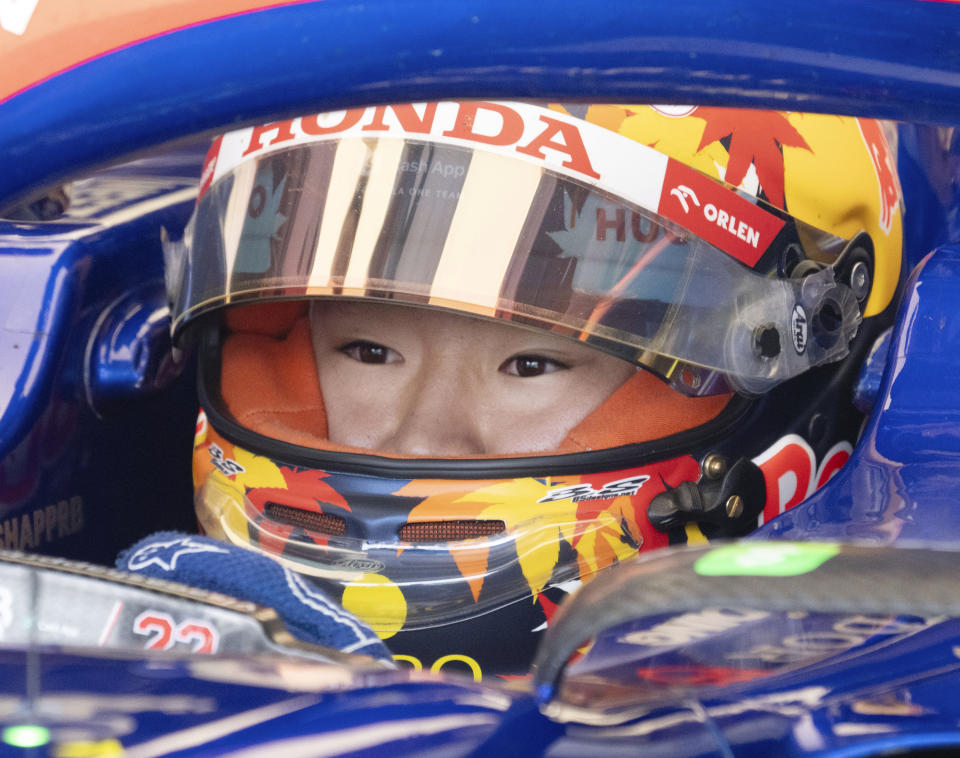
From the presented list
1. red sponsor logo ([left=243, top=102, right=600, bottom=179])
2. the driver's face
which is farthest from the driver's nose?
red sponsor logo ([left=243, top=102, right=600, bottom=179])

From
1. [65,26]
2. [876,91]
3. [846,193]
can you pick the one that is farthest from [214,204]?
[876,91]

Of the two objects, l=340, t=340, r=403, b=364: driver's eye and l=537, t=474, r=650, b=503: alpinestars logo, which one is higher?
l=340, t=340, r=403, b=364: driver's eye

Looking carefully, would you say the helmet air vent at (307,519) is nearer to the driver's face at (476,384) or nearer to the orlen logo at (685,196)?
the driver's face at (476,384)

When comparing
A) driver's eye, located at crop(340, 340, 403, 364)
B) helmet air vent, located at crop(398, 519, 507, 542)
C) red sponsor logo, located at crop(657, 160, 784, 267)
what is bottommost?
helmet air vent, located at crop(398, 519, 507, 542)

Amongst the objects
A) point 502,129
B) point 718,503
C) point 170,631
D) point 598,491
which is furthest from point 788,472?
point 170,631

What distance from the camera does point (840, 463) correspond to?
1.16 metres

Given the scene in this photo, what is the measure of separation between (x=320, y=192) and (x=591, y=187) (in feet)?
0.83

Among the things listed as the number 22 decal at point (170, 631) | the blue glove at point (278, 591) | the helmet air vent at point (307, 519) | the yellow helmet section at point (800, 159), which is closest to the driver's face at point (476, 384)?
the helmet air vent at point (307, 519)

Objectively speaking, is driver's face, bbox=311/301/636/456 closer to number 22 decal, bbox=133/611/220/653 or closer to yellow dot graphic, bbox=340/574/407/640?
yellow dot graphic, bbox=340/574/407/640

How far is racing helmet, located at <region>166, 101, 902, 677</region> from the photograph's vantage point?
936 millimetres

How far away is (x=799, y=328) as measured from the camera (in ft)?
3.36

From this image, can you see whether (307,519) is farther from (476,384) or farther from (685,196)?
(685,196)

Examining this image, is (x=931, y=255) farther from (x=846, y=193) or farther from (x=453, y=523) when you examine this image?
(x=453, y=523)

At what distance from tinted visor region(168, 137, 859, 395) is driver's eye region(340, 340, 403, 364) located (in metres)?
0.19
